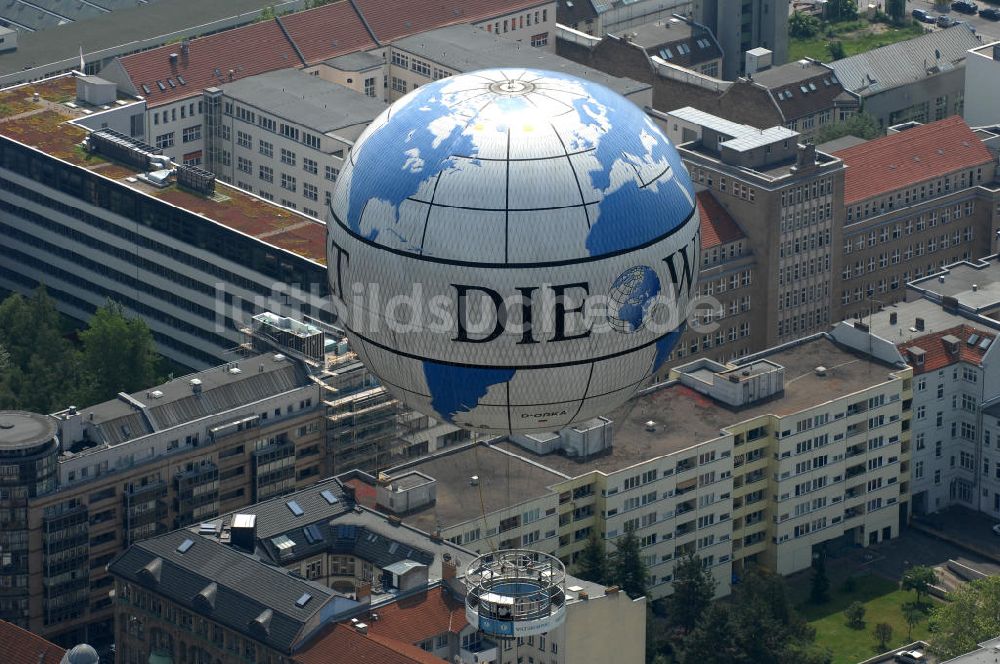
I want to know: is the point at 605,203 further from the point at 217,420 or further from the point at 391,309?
the point at 217,420

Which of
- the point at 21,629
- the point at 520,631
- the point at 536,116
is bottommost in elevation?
the point at 21,629

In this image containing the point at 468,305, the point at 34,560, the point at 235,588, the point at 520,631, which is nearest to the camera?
the point at 468,305

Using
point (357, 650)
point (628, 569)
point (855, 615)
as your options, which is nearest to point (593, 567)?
point (628, 569)

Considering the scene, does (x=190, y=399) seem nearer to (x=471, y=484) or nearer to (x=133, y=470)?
(x=133, y=470)

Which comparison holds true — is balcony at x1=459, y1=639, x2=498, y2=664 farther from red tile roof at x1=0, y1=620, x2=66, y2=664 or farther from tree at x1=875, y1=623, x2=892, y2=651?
tree at x1=875, y1=623, x2=892, y2=651

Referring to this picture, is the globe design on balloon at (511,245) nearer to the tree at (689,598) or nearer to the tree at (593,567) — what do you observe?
the tree at (593,567)

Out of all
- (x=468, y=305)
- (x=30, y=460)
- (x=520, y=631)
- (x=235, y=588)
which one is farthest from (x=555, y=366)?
(x=30, y=460)
